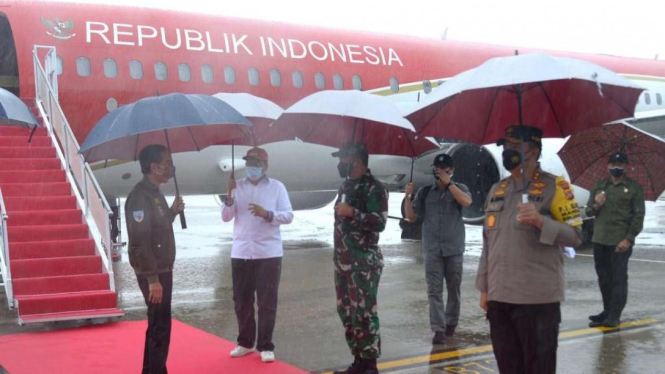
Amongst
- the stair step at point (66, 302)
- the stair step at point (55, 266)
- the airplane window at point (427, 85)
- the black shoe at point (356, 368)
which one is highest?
the airplane window at point (427, 85)

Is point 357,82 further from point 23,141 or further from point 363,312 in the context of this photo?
point 363,312

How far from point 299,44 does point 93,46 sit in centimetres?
345

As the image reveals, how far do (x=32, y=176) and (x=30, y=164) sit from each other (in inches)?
11.9

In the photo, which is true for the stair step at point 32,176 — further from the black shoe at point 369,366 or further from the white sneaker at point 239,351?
the black shoe at point 369,366

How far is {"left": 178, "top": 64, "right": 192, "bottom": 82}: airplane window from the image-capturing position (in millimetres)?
11745

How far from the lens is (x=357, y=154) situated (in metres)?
5.52

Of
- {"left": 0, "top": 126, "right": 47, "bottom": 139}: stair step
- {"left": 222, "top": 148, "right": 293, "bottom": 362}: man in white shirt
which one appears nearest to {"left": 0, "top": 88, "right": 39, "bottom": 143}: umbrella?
{"left": 222, "top": 148, "right": 293, "bottom": 362}: man in white shirt

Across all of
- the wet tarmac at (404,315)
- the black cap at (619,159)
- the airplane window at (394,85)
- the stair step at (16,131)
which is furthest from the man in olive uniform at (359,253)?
the airplane window at (394,85)

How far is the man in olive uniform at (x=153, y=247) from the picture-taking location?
5.12 metres

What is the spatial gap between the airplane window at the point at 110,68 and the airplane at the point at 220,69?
0.05 feet

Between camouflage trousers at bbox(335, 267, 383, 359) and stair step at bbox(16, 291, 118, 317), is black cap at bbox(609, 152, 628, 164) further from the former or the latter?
stair step at bbox(16, 291, 118, 317)

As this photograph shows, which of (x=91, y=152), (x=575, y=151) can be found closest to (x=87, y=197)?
(x=91, y=152)

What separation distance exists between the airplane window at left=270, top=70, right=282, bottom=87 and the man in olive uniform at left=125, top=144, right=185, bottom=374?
735 cm

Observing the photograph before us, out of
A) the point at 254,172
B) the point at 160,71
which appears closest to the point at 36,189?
the point at 160,71
